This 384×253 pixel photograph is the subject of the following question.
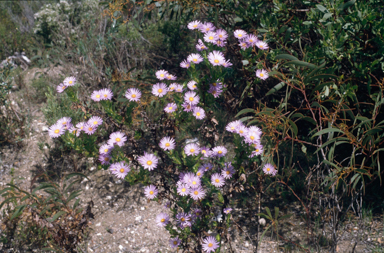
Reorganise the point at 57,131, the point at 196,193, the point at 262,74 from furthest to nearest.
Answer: the point at 262,74 → the point at 57,131 → the point at 196,193

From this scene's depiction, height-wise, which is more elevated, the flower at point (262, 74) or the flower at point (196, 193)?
the flower at point (262, 74)

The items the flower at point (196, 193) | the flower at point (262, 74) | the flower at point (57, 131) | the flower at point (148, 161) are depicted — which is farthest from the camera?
the flower at point (262, 74)

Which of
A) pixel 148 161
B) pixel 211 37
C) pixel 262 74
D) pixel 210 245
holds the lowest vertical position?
pixel 210 245

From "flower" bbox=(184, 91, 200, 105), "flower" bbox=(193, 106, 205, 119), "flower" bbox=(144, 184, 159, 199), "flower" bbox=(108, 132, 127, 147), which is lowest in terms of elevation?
"flower" bbox=(144, 184, 159, 199)

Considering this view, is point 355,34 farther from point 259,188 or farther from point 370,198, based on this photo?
point 370,198

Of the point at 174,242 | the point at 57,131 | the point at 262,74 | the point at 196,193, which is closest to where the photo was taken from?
the point at 196,193

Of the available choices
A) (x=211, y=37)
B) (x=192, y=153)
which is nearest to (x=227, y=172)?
(x=192, y=153)

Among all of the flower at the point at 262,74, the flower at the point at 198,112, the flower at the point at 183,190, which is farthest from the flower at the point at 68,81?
the flower at the point at 262,74

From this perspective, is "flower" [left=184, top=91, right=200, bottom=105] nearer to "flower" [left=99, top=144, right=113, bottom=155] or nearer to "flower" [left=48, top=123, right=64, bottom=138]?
"flower" [left=99, top=144, right=113, bottom=155]

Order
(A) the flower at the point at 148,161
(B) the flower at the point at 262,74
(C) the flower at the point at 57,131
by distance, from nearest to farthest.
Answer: (A) the flower at the point at 148,161, (C) the flower at the point at 57,131, (B) the flower at the point at 262,74

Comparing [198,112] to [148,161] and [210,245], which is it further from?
[210,245]

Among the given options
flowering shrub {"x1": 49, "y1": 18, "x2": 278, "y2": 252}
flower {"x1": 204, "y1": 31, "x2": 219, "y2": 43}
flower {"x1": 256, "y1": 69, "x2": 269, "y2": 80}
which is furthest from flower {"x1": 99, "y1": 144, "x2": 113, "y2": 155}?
flower {"x1": 256, "y1": 69, "x2": 269, "y2": 80}

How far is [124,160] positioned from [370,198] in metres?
1.89

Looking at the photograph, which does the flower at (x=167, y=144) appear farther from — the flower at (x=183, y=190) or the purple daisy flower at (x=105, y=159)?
the purple daisy flower at (x=105, y=159)
